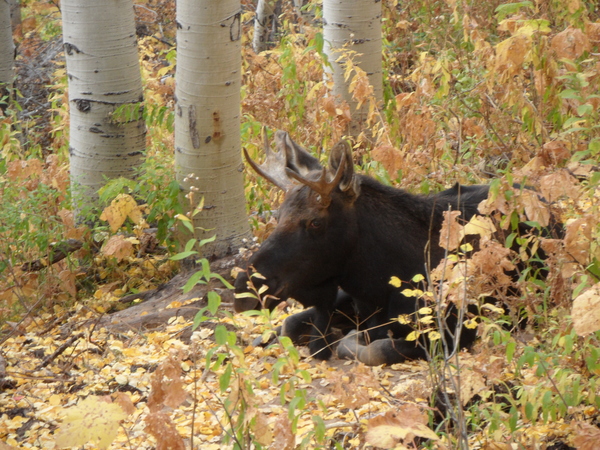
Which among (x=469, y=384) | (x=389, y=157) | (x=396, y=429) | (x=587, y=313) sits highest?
(x=587, y=313)

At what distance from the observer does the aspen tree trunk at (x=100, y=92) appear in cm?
647

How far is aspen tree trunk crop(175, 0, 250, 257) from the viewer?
589 centimetres

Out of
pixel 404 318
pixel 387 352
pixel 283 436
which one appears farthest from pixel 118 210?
pixel 283 436

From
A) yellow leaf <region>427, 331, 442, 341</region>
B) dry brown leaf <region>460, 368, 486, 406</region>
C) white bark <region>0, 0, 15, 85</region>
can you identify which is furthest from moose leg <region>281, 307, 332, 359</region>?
white bark <region>0, 0, 15, 85</region>

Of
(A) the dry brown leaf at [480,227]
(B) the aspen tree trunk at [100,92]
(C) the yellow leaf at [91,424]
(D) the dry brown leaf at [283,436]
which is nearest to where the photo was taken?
(C) the yellow leaf at [91,424]

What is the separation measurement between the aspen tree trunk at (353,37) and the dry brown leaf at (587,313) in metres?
4.97

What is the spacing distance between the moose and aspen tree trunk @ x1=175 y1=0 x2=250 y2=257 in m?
1.01

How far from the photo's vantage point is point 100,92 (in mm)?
6625

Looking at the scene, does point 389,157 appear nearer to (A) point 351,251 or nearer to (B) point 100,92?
(A) point 351,251

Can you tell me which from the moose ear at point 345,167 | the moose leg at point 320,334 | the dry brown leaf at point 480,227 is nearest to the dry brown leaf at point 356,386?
the dry brown leaf at point 480,227

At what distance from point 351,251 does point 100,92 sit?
298cm

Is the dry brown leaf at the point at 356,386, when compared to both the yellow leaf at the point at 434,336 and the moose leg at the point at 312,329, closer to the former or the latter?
the yellow leaf at the point at 434,336

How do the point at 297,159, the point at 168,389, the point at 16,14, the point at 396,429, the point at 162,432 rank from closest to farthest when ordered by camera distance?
the point at 396,429
the point at 162,432
the point at 168,389
the point at 297,159
the point at 16,14

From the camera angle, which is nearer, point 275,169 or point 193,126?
point 275,169
